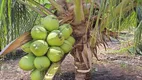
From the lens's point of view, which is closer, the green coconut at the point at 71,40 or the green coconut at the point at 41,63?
the green coconut at the point at 41,63

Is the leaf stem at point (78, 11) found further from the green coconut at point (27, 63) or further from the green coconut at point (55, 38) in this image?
the green coconut at point (27, 63)

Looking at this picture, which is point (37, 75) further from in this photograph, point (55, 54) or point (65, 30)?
point (65, 30)

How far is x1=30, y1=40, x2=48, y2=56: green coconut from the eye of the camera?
1.30 metres

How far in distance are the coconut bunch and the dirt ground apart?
2.98 ft

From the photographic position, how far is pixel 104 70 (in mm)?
2469

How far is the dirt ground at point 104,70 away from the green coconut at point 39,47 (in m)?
0.97

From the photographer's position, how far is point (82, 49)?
1.66 m

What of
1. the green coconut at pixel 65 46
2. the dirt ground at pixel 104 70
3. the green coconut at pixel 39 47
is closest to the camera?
the green coconut at pixel 39 47

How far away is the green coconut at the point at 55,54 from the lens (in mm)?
1339

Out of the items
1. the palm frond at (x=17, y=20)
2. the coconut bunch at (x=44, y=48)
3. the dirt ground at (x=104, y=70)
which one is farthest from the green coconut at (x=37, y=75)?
the dirt ground at (x=104, y=70)

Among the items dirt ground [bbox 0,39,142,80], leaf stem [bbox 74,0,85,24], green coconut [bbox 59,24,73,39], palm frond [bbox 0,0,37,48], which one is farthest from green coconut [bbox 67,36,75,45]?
dirt ground [bbox 0,39,142,80]

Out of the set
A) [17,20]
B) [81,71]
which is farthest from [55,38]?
[17,20]

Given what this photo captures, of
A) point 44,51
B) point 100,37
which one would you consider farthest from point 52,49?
point 100,37

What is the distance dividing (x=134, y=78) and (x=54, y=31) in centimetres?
119
